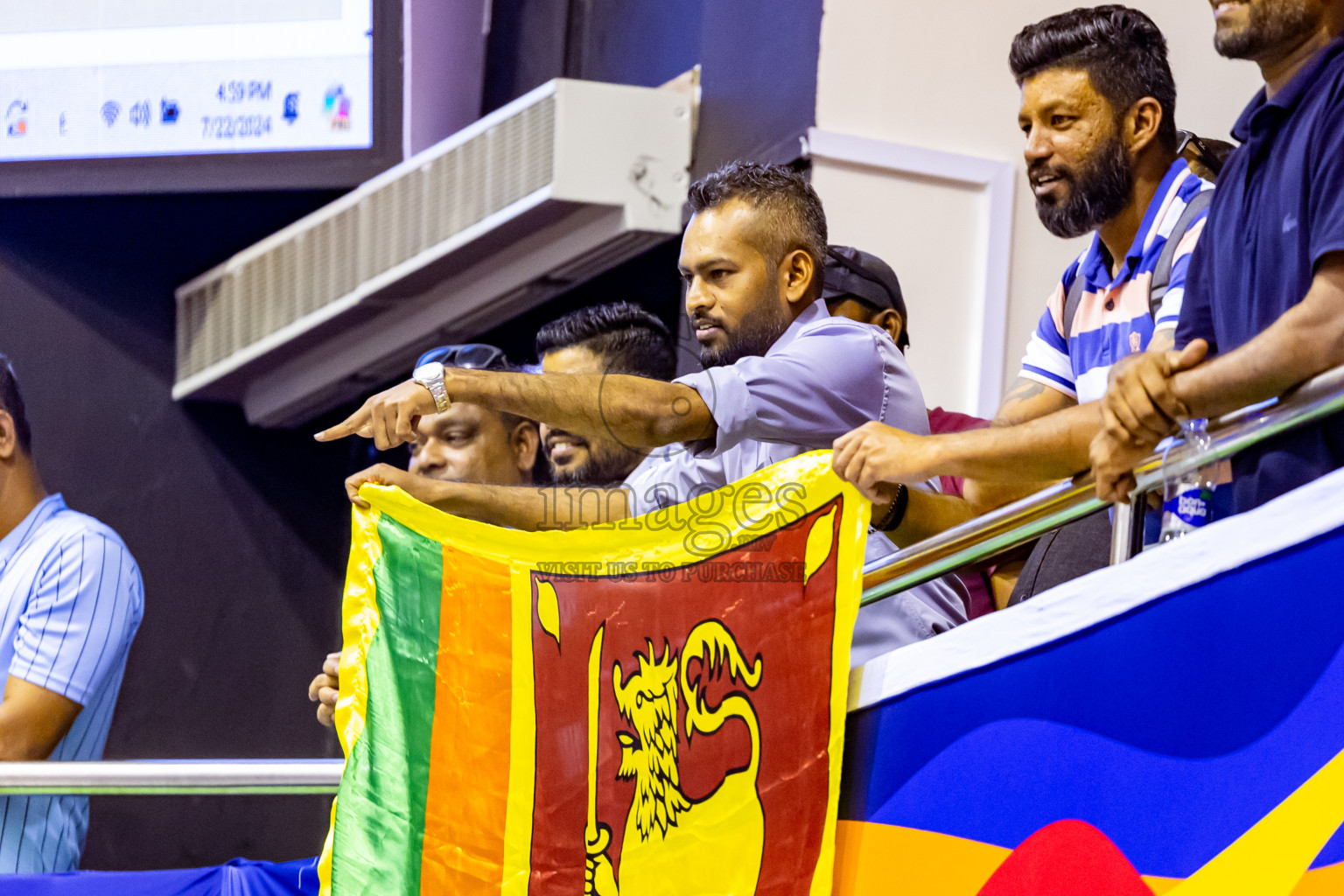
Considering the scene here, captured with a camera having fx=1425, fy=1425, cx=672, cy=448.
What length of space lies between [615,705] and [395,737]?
1.22ft

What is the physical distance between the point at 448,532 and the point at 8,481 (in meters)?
1.23

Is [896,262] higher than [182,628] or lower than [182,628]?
higher

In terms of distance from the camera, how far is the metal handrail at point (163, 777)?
223 cm

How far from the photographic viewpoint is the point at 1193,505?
1.57m

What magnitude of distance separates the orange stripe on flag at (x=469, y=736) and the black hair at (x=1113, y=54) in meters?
1.18

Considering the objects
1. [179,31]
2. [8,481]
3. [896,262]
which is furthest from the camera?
[179,31]

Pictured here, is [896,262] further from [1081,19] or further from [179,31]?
[179,31]

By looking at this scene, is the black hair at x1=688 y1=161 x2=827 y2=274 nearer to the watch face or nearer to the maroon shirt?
the maroon shirt

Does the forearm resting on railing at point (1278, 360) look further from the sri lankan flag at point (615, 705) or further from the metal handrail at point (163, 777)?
the metal handrail at point (163, 777)

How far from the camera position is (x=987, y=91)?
3.83 metres

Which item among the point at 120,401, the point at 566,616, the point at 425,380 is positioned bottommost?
the point at 120,401

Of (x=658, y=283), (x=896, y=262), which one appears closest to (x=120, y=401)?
(x=658, y=283)

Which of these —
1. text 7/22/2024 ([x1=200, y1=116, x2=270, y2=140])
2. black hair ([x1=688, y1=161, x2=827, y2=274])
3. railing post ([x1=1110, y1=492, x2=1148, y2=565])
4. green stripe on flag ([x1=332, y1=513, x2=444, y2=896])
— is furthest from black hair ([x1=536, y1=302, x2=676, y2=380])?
railing post ([x1=1110, y1=492, x2=1148, y2=565])

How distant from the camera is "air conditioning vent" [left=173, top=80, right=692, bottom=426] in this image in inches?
160
